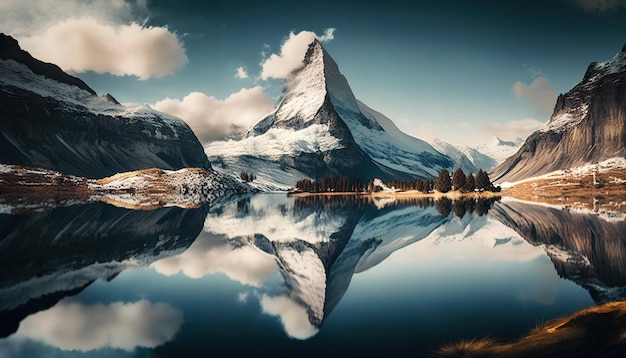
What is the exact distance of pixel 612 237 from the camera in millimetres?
37500

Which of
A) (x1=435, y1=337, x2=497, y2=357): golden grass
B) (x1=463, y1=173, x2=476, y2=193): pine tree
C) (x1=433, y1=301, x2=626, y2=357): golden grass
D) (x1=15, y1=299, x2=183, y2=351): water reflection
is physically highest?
(x1=463, y1=173, x2=476, y2=193): pine tree

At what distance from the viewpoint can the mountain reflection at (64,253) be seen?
62.0 ft

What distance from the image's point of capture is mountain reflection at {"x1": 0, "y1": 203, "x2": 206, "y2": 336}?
18.9m

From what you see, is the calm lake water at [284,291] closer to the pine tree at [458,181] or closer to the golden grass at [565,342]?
the golden grass at [565,342]

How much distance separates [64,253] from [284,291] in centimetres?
2212

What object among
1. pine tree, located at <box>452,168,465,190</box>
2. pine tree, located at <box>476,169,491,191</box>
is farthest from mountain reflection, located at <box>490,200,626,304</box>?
pine tree, located at <box>476,169,491,191</box>

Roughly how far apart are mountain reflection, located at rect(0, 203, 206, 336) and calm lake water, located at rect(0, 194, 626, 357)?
0.13 m

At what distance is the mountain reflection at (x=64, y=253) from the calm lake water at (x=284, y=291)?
5.3 inches

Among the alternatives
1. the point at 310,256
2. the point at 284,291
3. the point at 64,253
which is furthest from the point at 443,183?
the point at 284,291

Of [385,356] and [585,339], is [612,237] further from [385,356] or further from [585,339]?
[385,356]

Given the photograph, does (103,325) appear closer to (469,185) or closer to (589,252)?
(589,252)

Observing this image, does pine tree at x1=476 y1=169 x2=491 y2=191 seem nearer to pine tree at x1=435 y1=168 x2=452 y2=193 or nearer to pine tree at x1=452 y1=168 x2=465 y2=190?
pine tree at x1=452 y1=168 x2=465 y2=190

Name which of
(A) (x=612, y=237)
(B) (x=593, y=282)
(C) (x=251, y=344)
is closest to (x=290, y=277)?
(C) (x=251, y=344)

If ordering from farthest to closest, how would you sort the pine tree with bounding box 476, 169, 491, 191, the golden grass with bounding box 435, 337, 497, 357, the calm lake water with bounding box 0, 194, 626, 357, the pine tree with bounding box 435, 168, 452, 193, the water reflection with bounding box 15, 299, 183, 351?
the pine tree with bounding box 476, 169, 491, 191
the pine tree with bounding box 435, 168, 452, 193
the calm lake water with bounding box 0, 194, 626, 357
the water reflection with bounding box 15, 299, 183, 351
the golden grass with bounding box 435, 337, 497, 357
